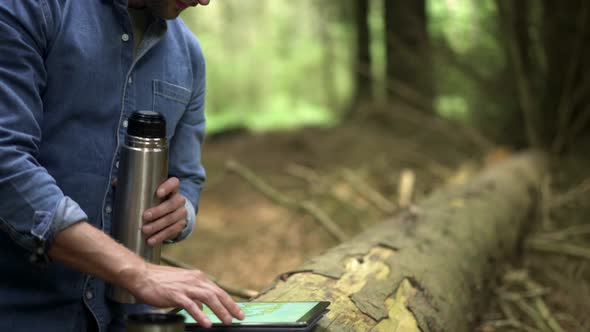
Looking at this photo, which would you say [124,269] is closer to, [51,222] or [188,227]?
[51,222]

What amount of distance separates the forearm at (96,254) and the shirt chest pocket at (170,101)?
545 mm

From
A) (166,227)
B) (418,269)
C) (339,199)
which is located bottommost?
(339,199)

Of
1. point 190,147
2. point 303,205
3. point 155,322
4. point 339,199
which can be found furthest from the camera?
point 339,199

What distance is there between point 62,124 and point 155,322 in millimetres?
606

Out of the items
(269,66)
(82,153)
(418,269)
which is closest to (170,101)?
(82,153)

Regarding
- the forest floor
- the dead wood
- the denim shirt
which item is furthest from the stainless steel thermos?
the dead wood

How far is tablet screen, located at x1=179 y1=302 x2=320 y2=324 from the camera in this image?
5.38 feet

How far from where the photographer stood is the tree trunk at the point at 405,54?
8.09 meters

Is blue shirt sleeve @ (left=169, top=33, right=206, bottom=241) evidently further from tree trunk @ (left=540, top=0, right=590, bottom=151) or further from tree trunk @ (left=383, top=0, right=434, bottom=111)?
tree trunk @ (left=383, top=0, right=434, bottom=111)

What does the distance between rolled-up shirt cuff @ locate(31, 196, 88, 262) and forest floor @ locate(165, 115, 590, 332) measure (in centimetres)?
216

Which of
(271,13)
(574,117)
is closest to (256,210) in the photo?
(574,117)

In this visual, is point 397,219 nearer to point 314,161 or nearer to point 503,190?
point 503,190

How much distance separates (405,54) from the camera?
799cm

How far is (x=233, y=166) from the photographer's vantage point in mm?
4082
